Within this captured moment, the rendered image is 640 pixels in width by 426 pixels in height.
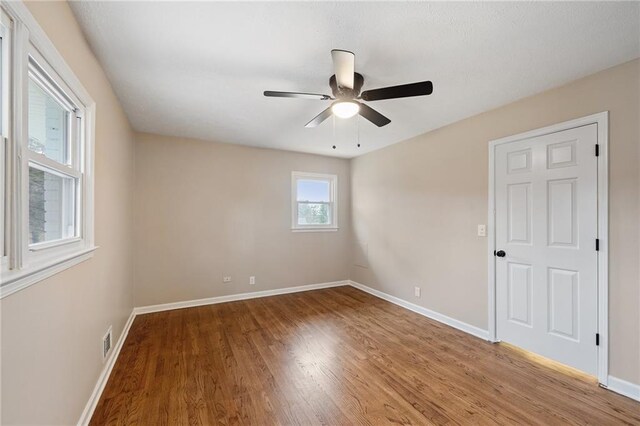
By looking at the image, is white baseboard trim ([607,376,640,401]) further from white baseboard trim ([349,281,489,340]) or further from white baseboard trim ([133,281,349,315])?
white baseboard trim ([133,281,349,315])

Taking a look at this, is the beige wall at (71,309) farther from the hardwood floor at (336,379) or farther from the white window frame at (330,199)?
the white window frame at (330,199)

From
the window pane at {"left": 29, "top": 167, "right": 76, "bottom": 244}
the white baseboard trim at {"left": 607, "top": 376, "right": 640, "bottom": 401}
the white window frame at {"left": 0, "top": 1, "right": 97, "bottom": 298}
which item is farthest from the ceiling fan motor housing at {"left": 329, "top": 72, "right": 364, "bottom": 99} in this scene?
the white baseboard trim at {"left": 607, "top": 376, "right": 640, "bottom": 401}

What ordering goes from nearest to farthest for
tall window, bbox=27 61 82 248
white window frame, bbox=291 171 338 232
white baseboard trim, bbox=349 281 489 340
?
tall window, bbox=27 61 82 248
white baseboard trim, bbox=349 281 489 340
white window frame, bbox=291 171 338 232

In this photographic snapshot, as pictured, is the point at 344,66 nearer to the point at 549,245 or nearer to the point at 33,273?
the point at 33,273

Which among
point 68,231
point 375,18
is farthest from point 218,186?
point 375,18

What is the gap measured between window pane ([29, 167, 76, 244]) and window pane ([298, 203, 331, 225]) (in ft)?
11.1

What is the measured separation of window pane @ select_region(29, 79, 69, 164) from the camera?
1271 millimetres

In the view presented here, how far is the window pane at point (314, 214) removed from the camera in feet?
16.0

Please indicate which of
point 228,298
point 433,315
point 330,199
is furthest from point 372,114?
point 228,298

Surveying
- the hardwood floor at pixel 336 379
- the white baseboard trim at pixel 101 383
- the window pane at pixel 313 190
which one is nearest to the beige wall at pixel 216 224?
the window pane at pixel 313 190

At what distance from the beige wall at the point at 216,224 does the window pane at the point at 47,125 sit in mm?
2257

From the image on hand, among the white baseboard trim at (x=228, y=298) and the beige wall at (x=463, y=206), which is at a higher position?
the beige wall at (x=463, y=206)

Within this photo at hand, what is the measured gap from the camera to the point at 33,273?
1.08m

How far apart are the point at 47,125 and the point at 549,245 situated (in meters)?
3.88
